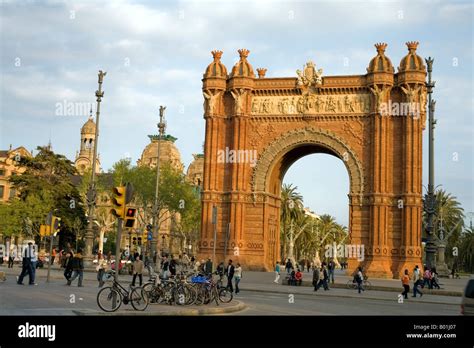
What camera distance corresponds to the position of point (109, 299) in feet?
52.9

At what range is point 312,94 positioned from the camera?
5012cm

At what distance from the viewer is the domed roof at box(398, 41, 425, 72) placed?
46844 millimetres

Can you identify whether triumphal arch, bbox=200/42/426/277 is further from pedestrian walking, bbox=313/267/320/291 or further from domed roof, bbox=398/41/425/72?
pedestrian walking, bbox=313/267/320/291

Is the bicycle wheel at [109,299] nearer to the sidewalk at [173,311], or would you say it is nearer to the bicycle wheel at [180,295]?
the sidewalk at [173,311]

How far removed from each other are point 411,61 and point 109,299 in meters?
37.7

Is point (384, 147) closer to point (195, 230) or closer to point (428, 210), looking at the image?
point (428, 210)

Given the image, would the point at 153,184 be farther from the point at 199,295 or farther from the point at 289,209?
the point at 199,295

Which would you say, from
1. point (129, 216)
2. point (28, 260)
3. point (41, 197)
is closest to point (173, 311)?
point (129, 216)

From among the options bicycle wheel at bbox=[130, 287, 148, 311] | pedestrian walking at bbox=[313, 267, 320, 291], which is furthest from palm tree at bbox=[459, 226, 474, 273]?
bicycle wheel at bbox=[130, 287, 148, 311]

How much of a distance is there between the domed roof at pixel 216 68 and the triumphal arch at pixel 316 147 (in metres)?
0.09
